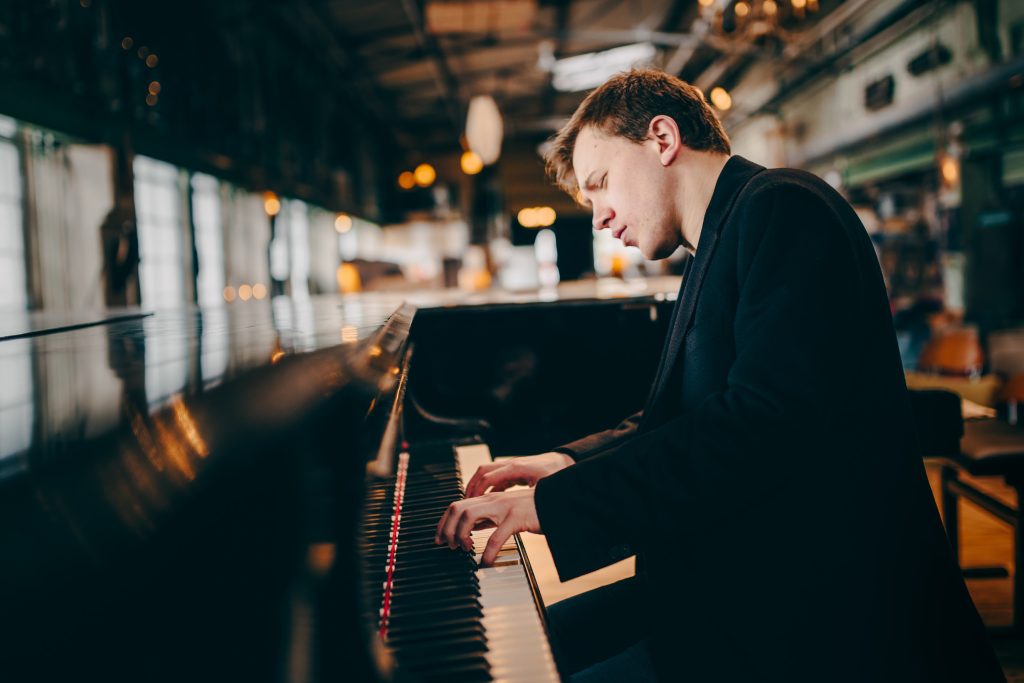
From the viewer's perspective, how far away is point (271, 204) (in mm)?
9492

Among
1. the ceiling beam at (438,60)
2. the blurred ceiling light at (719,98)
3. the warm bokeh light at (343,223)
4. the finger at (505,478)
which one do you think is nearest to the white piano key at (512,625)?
the finger at (505,478)

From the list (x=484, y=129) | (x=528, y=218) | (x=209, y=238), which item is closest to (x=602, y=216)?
(x=484, y=129)

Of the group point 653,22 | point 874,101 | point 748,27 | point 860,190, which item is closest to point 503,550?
point 748,27

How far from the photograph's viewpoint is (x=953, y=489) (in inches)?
116

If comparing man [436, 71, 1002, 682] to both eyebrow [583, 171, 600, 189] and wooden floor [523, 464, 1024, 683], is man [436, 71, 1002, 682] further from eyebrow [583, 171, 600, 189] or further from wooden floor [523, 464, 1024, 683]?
wooden floor [523, 464, 1024, 683]

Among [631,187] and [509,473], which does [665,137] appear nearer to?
[631,187]

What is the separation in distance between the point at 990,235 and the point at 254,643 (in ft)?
26.9

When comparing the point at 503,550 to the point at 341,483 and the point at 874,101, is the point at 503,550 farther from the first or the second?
the point at 874,101

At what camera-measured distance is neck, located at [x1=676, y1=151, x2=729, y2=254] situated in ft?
4.00

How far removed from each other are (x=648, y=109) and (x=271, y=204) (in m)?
9.06

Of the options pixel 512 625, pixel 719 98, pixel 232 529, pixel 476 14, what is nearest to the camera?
pixel 232 529

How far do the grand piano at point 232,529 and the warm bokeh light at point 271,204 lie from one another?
27.4 feet

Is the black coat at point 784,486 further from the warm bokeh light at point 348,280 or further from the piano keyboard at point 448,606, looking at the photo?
the warm bokeh light at point 348,280

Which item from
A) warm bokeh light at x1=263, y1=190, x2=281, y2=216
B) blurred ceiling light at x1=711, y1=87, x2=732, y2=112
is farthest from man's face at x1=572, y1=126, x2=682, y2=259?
warm bokeh light at x1=263, y1=190, x2=281, y2=216
